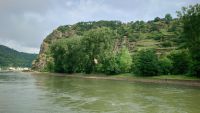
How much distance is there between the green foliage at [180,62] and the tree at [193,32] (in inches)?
334

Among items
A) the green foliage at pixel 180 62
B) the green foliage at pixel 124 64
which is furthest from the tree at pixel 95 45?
the green foliage at pixel 180 62

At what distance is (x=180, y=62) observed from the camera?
292 feet

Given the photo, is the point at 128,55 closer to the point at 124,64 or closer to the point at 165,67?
the point at 124,64

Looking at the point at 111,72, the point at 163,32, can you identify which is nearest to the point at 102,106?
the point at 111,72

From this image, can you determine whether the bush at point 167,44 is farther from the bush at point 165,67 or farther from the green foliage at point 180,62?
the green foliage at point 180,62

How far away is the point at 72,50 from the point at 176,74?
197 feet

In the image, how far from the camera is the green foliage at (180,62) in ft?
289

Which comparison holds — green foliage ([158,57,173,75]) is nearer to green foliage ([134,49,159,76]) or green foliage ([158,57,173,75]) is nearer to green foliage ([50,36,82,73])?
green foliage ([134,49,159,76])

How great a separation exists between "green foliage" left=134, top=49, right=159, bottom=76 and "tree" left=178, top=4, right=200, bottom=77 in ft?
47.5

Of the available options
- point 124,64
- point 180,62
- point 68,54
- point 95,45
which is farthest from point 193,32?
point 68,54

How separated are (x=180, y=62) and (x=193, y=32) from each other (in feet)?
48.4

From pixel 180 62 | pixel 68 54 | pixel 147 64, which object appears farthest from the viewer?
pixel 68 54

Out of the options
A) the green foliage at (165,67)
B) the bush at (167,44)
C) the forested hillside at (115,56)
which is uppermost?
the bush at (167,44)

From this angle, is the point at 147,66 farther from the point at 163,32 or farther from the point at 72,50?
the point at 163,32
